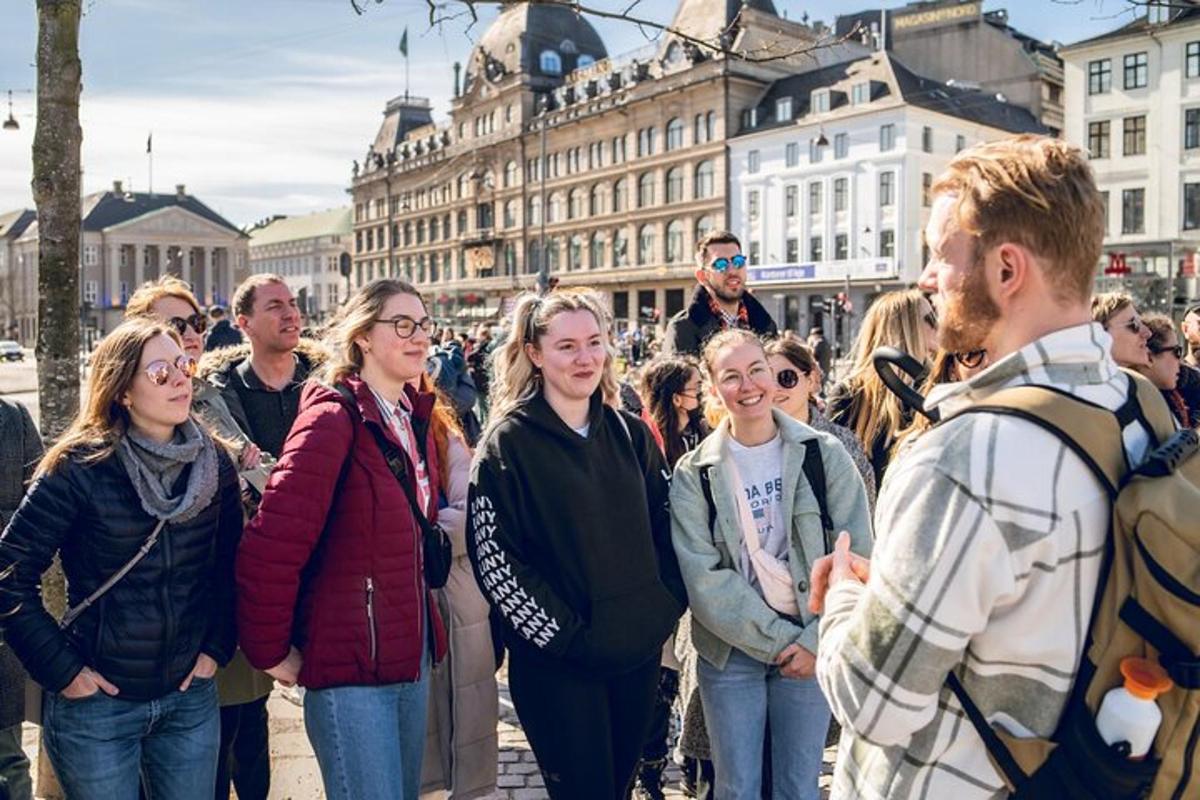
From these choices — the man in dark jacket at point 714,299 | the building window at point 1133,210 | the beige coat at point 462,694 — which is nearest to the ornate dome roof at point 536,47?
the building window at point 1133,210

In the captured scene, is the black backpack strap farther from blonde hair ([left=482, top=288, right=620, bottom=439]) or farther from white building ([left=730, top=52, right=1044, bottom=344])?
white building ([left=730, top=52, right=1044, bottom=344])

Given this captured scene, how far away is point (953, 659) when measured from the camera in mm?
1750

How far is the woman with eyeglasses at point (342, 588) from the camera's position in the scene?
3193 millimetres

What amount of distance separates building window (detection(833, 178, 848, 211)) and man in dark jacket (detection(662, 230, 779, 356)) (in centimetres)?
4665

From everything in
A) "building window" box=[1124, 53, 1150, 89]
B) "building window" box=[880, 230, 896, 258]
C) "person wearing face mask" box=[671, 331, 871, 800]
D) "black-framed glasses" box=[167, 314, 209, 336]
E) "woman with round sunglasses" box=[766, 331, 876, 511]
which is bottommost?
"person wearing face mask" box=[671, 331, 871, 800]

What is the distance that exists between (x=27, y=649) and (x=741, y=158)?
55.1 m

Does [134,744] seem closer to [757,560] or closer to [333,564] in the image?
[333,564]

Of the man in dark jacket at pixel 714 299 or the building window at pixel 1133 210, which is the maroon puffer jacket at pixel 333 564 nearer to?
the man in dark jacket at pixel 714 299

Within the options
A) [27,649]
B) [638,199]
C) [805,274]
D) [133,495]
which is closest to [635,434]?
[133,495]

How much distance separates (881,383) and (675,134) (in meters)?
56.5

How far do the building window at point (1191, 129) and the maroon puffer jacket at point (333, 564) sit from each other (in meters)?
46.2

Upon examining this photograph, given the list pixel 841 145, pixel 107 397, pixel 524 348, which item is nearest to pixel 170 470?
pixel 107 397

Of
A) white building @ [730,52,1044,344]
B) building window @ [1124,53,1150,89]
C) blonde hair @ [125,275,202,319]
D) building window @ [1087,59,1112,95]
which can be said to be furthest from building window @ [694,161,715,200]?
blonde hair @ [125,275,202,319]

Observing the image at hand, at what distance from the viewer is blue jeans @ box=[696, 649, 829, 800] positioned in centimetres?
368
